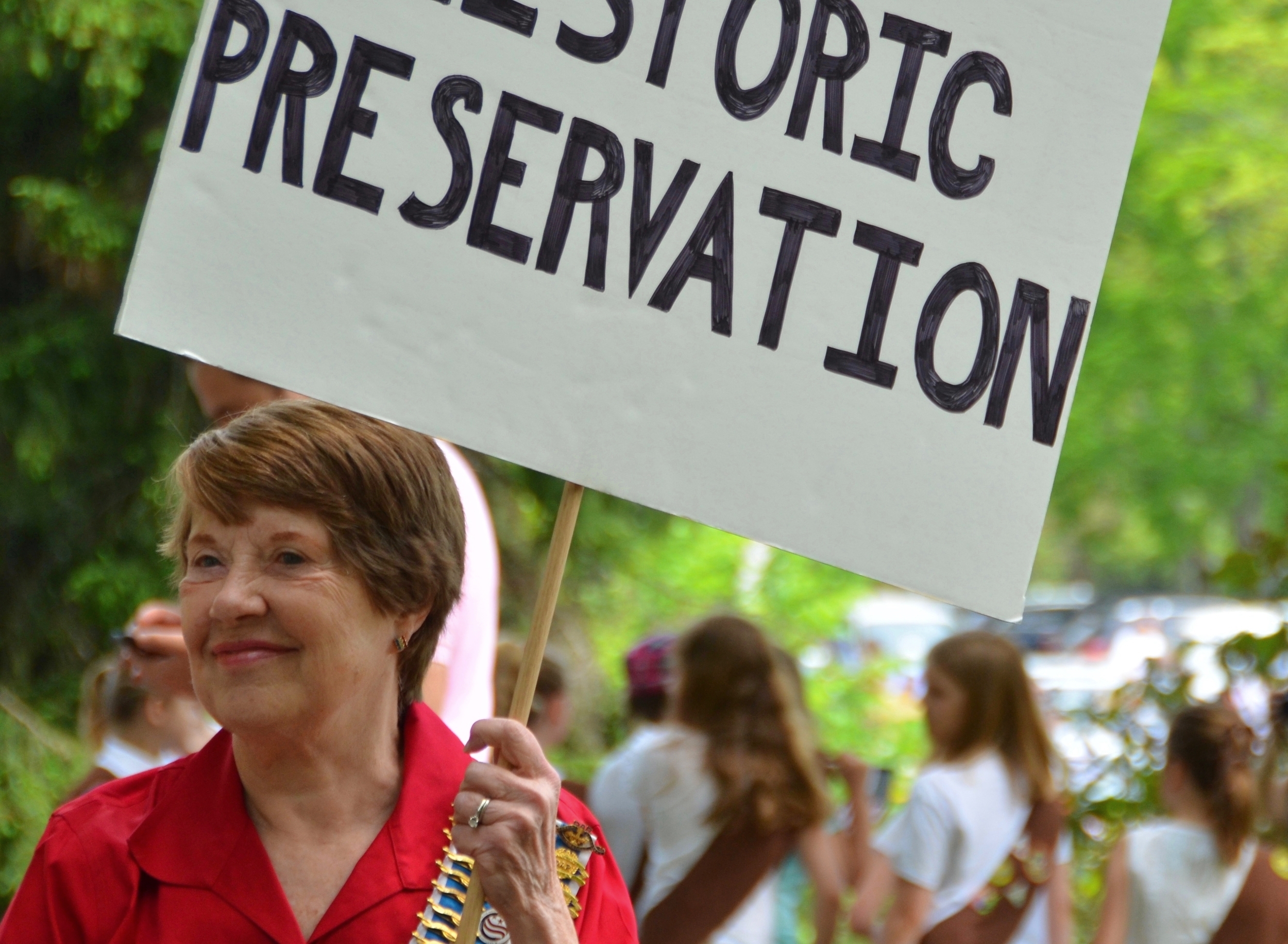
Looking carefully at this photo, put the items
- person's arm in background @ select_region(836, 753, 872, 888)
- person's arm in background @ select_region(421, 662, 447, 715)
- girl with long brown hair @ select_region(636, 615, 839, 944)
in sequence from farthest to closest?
1. person's arm in background @ select_region(836, 753, 872, 888)
2. girl with long brown hair @ select_region(636, 615, 839, 944)
3. person's arm in background @ select_region(421, 662, 447, 715)

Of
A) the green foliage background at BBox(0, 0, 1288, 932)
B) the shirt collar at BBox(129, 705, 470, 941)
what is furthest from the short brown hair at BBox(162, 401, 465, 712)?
the green foliage background at BBox(0, 0, 1288, 932)

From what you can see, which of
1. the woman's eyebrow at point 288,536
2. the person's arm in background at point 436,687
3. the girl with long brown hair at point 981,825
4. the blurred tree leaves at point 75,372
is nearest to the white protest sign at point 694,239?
the woman's eyebrow at point 288,536

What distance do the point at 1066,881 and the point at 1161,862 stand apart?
356 mm

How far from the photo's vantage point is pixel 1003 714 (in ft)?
15.1

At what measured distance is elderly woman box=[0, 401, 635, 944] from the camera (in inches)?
69.7

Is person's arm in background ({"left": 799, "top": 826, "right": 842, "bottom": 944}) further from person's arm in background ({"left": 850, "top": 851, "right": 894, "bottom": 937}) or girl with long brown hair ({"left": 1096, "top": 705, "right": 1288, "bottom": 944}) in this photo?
girl with long brown hair ({"left": 1096, "top": 705, "right": 1288, "bottom": 944})

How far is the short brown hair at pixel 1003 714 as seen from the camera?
458 cm

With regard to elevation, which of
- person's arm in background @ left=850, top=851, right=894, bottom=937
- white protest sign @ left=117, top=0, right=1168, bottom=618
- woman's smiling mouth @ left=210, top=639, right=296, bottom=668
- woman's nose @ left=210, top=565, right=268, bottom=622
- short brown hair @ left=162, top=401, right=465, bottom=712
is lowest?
person's arm in background @ left=850, top=851, right=894, bottom=937

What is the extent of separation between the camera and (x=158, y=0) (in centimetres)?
683

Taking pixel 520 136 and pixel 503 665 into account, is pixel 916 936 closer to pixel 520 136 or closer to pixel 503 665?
pixel 503 665

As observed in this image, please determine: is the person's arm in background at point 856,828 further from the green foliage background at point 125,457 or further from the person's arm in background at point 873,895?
the green foliage background at point 125,457

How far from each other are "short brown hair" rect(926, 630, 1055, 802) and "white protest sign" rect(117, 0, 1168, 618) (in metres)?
2.66

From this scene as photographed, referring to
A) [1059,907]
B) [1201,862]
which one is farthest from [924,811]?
[1201,862]

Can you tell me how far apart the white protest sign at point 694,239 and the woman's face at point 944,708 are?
8.79 feet
